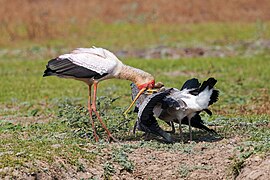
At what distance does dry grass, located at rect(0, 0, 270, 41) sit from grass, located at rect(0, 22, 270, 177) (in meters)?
1.08

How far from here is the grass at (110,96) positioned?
7945 mm

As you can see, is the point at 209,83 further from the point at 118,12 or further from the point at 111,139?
the point at 118,12

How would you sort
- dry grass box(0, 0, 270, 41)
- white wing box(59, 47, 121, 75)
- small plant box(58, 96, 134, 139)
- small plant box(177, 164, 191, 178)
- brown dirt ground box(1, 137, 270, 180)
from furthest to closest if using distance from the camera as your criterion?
dry grass box(0, 0, 270, 41) < small plant box(58, 96, 134, 139) < white wing box(59, 47, 121, 75) < small plant box(177, 164, 191, 178) < brown dirt ground box(1, 137, 270, 180)

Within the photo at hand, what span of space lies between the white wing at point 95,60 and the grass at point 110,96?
2.84 feet

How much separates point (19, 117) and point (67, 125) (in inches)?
57.8

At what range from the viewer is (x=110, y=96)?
12.4m

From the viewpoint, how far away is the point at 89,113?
9055mm

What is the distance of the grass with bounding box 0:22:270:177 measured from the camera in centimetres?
795

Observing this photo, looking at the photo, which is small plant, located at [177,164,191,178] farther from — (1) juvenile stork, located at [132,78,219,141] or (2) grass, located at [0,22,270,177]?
(1) juvenile stork, located at [132,78,219,141]

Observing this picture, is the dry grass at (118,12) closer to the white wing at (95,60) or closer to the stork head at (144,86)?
the white wing at (95,60)

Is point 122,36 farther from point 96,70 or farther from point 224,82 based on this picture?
point 96,70

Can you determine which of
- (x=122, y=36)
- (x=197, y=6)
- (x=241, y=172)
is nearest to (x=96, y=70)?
(x=241, y=172)

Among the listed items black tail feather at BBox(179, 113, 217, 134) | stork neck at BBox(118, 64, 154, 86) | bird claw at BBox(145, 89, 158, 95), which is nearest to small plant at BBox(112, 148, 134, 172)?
bird claw at BBox(145, 89, 158, 95)

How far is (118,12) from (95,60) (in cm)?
1619
